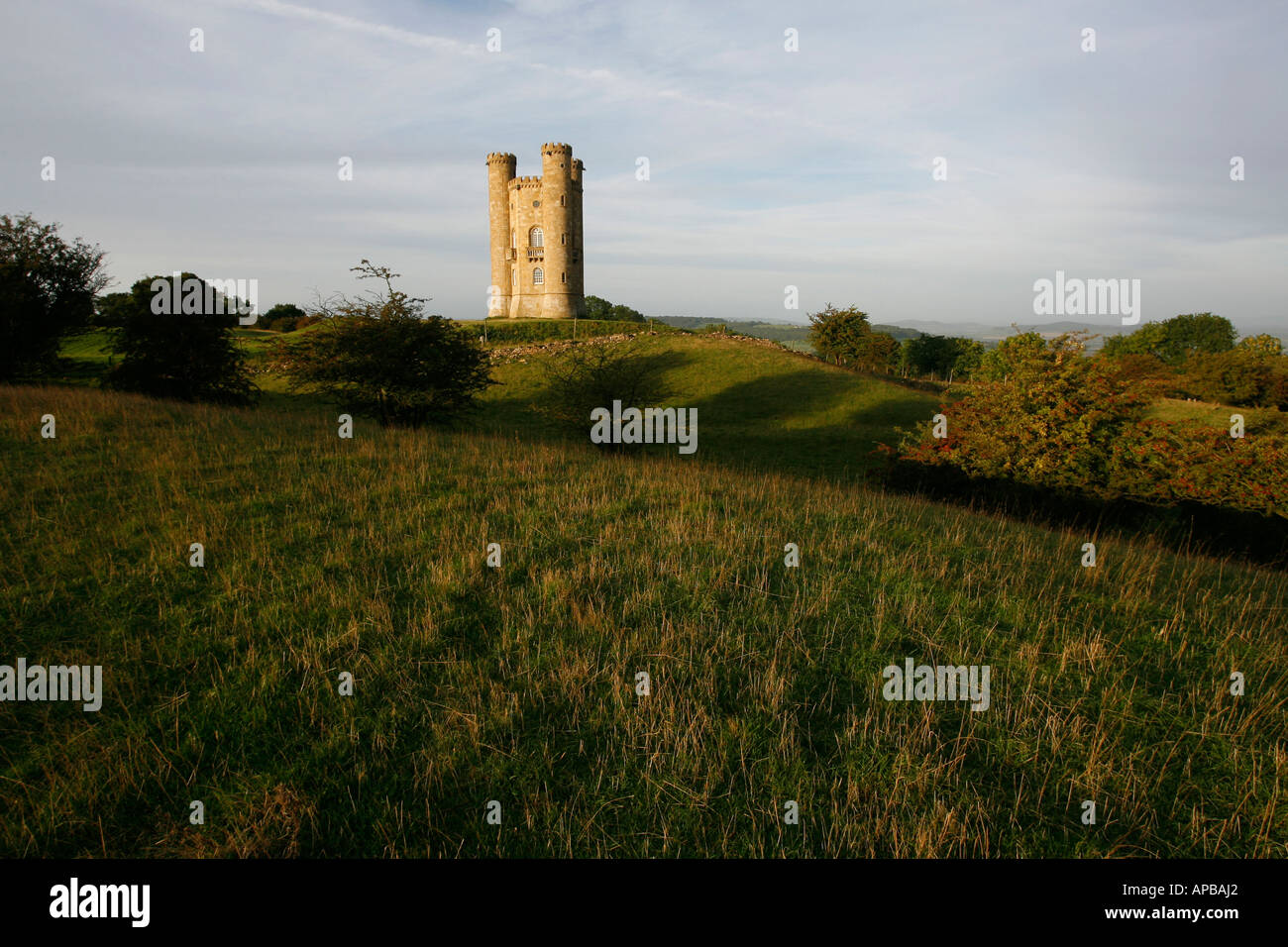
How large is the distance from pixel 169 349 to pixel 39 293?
8359mm

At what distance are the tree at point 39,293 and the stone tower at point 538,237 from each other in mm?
41696

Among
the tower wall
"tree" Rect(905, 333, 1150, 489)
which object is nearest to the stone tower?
the tower wall

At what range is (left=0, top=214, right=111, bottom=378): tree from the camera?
24.0 metres

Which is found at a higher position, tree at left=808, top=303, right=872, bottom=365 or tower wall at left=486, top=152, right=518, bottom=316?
tower wall at left=486, top=152, right=518, bottom=316

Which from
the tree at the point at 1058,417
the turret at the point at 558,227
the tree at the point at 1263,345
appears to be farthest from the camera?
the turret at the point at 558,227

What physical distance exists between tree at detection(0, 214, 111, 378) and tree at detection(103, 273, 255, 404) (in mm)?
4994

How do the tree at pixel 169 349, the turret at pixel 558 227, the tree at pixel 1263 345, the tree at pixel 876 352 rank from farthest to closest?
the tree at pixel 876 352 → the turret at pixel 558 227 → the tree at pixel 1263 345 → the tree at pixel 169 349

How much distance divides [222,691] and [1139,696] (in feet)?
22.1

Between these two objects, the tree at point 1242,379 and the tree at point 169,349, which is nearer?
the tree at point 169,349

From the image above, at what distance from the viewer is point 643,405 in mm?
24359

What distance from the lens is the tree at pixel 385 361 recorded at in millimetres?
19109

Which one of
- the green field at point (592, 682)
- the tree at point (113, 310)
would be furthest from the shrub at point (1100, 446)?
the tree at point (113, 310)

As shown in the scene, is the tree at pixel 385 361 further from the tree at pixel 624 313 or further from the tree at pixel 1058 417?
the tree at pixel 624 313

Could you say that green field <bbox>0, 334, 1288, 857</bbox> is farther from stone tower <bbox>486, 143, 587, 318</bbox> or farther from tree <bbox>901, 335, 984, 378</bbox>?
tree <bbox>901, 335, 984, 378</bbox>
